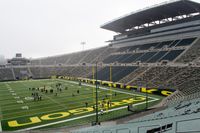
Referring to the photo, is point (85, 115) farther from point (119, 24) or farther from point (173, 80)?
point (119, 24)

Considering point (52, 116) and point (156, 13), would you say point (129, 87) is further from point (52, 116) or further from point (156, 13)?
point (156, 13)

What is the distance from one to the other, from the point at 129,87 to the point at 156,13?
25.1 metres

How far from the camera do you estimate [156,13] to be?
5406 cm

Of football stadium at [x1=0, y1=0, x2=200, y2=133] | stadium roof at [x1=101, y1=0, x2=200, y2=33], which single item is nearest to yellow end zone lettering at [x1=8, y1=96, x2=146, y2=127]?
football stadium at [x1=0, y1=0, x2=200, y2=133]

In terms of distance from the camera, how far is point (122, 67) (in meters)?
56.4

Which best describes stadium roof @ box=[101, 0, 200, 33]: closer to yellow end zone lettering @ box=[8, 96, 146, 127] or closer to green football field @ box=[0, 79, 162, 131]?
green football field @ box=[0, 79, 162, 131]

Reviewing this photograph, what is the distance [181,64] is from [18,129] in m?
33.4

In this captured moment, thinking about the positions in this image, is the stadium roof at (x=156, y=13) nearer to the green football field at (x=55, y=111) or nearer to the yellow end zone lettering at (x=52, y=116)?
the green football field at (x=55, y=111)

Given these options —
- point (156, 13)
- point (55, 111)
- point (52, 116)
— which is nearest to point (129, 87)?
point (55, 111)

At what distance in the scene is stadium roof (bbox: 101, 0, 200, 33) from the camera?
1843 inches

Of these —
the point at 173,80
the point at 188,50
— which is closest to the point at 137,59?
the point at 188,50

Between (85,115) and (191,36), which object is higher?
(191,36)

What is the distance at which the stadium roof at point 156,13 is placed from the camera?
46.8 meters

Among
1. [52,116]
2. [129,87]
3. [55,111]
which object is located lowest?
[52,116]
